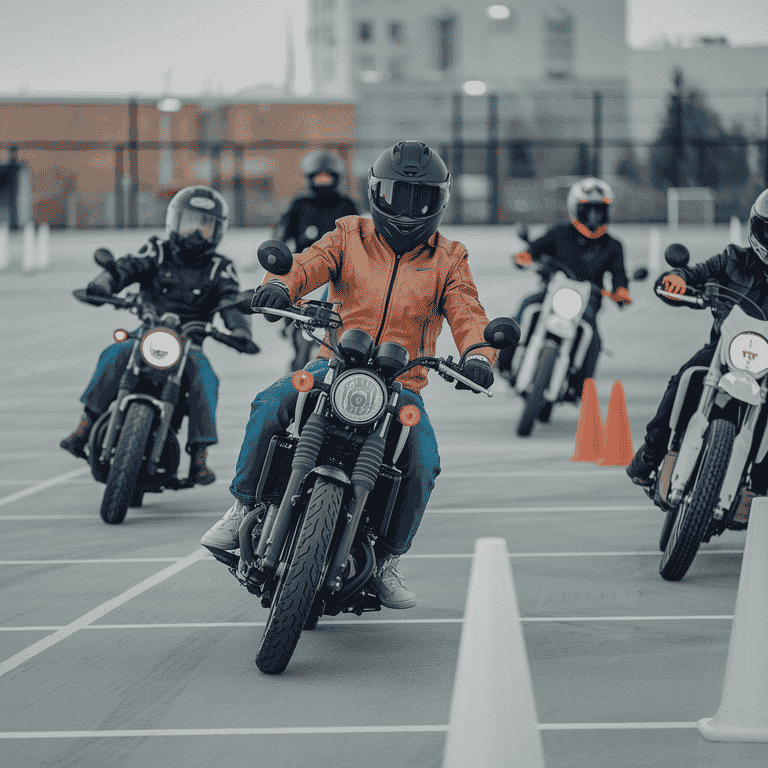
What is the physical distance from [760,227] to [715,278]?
435 mm

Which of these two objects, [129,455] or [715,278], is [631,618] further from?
[129,455]

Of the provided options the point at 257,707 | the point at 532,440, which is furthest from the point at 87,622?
the point at 532,440

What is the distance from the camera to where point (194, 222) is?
8.97m


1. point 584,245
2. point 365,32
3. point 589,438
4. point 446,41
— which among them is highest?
point 365,32

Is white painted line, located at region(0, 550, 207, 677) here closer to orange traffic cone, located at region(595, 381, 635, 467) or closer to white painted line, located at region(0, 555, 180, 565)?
white painted line, located at region(0, 555, 180, 565)

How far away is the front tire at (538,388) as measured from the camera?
1190 centimetres

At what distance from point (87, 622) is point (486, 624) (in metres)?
2.94

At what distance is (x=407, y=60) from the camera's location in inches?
4011

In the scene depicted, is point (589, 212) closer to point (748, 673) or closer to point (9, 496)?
point (9, 496)

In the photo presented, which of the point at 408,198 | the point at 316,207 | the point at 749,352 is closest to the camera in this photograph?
the point at 408,198

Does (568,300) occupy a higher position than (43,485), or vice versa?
(568,300)

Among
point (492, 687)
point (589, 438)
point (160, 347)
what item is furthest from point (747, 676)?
point (589, 438)

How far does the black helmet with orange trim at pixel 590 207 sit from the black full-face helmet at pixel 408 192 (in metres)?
7.03

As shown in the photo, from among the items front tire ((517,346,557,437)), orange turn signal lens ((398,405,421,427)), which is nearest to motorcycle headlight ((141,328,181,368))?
orange turn signal lens ((398,405,421,427))
